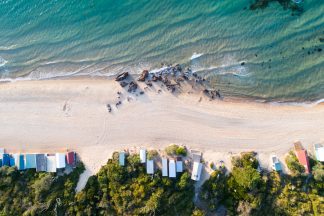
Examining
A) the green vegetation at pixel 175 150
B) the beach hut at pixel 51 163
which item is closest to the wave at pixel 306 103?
the green vegetation at pixel 175 150

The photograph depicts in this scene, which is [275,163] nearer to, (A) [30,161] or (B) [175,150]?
(B) [175,150]

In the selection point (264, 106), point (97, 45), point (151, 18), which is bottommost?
point (264, 106)

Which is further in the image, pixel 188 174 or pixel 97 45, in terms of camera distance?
pixel 97 45

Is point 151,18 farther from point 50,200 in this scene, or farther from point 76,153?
point 50,200

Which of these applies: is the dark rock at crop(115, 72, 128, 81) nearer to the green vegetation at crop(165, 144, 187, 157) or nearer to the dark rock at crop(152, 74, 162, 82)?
the dark rock at crop(152, 74, 162, 82)

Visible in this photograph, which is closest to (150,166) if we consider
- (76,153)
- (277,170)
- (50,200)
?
(76,153)

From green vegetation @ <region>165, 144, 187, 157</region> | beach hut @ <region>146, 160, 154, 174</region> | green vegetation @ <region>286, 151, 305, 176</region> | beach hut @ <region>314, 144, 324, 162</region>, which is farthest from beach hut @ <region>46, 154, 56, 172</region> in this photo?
beach hut @ <region>314, 144, 324, 162</region>

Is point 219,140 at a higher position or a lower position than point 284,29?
lower
